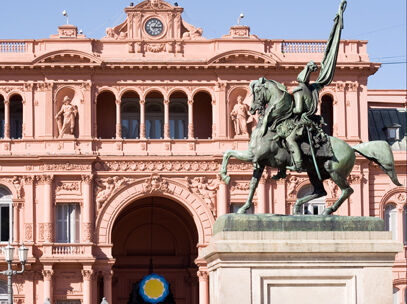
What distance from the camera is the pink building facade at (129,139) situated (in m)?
65.6

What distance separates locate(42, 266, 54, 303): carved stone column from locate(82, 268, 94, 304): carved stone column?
74.1 inches

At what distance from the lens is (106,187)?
66188mm

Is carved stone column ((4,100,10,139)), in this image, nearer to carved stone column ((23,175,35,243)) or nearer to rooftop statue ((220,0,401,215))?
carved stone column ((23,175,35,243))

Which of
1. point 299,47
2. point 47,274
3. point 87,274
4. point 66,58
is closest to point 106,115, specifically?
point 66,58

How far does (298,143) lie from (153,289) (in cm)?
4835

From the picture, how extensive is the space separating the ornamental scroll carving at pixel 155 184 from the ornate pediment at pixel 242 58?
758 cm

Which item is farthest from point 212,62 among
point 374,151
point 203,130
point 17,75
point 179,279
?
point 374,151

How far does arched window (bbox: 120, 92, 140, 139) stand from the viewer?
6912 centimetres

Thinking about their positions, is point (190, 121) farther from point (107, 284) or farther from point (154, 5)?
point (107, 284)

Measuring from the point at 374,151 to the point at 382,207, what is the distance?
140 feet

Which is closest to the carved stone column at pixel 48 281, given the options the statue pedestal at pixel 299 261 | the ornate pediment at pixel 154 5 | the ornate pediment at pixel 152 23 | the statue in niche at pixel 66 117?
the statue in niche at pixel 66 117

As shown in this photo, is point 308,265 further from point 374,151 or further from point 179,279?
point 179,279

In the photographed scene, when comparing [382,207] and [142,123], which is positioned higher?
[142,123]

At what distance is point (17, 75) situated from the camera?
66.9m
